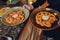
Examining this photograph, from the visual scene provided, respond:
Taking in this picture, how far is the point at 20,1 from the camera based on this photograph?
103 cm

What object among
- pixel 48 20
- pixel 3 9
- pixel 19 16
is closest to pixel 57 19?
pixel 48 20

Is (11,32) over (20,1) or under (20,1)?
under

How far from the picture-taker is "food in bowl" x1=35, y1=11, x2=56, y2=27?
88cm

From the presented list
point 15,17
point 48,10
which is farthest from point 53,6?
point 15,17

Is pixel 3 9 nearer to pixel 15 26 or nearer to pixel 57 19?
pixel 15 26

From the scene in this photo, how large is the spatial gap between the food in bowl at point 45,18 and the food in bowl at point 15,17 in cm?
9

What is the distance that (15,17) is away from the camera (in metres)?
0.93

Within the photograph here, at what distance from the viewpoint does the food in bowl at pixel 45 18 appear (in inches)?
34.5

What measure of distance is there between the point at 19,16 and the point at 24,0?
149 mm

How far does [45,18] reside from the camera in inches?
35.5

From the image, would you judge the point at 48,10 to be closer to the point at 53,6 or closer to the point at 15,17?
the point at 53,6

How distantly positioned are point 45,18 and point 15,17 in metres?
0.17

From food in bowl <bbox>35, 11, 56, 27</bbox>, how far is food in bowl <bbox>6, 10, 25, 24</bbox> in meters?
0.09

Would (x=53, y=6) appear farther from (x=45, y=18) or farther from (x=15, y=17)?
(x=15, y=17)
